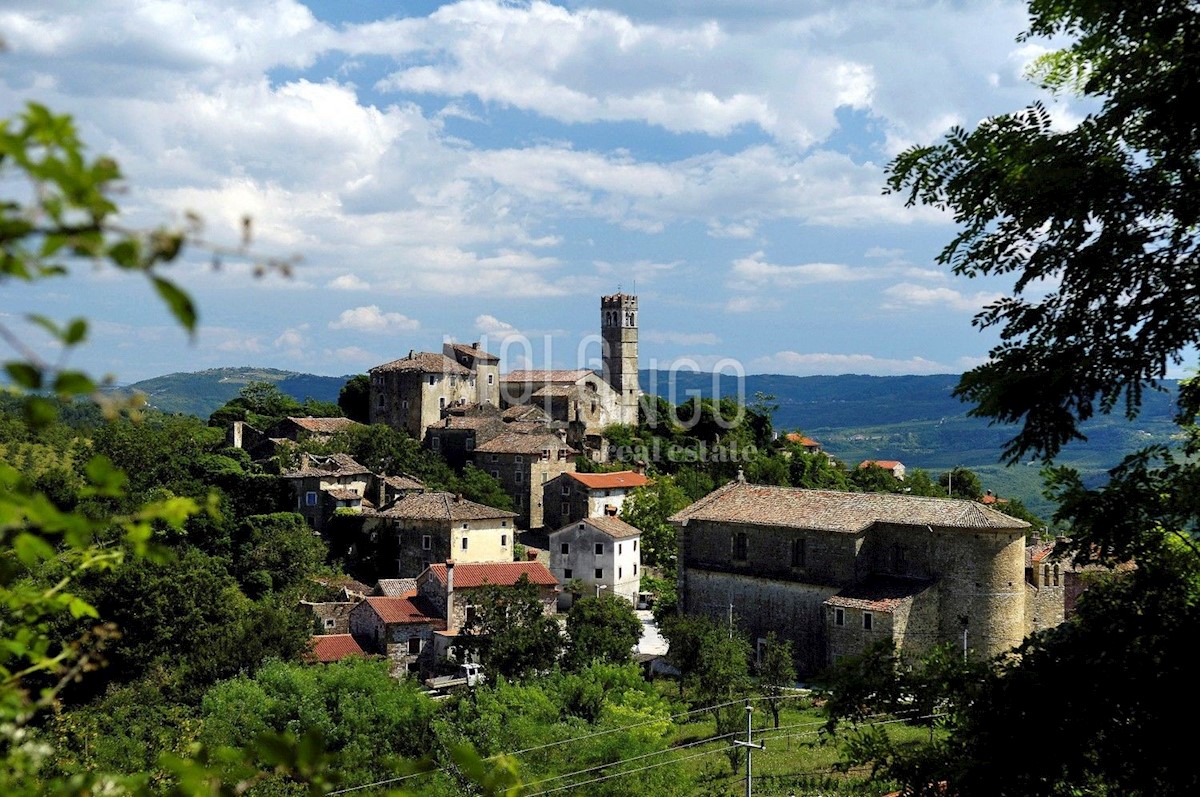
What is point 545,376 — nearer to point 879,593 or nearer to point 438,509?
point 438,509

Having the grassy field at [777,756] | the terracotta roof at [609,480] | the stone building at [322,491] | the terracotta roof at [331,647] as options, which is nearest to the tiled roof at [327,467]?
the stone building at [322,491]

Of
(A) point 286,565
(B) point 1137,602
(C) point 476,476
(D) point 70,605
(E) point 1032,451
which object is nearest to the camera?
(D) point 70,605

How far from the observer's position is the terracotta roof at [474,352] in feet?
201

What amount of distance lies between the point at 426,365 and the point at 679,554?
23261 millimetres

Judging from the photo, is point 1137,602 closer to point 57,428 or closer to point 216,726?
point 216,726

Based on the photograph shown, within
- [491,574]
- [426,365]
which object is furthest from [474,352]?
[491,574]

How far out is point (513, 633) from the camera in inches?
1336

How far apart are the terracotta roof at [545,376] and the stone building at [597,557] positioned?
19951 millimetres

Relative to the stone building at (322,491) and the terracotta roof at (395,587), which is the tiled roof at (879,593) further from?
the stone building at (322,491)

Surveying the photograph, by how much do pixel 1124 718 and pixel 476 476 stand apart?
45077mm

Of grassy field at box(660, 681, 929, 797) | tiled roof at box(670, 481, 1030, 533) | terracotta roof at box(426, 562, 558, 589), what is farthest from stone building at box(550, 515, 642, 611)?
grassy field at box(660, 681, 929, 797)

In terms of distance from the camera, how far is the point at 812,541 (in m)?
36.2

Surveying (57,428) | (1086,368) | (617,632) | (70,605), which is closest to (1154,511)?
(1086,368)

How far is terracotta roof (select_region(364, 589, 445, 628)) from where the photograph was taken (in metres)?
36.7
